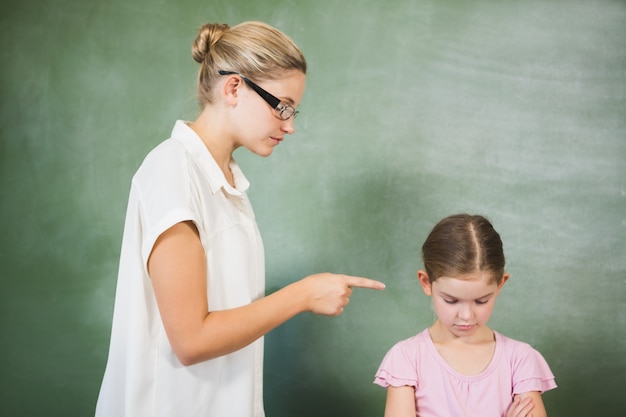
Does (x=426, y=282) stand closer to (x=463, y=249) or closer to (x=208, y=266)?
(x=463, y=249)

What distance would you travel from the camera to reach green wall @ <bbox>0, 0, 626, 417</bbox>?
1.90 metres

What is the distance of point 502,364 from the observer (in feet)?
4.99

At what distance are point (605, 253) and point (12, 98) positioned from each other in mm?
2040

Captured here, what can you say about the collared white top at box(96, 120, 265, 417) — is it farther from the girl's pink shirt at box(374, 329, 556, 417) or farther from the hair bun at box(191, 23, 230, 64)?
the girl's pink shirt at box(374, 329, 556, 417)

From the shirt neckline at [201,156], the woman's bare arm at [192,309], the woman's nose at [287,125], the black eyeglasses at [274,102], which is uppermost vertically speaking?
the black eyeglasses at [274,102]

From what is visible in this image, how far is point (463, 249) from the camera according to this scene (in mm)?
1478

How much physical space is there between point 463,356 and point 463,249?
291 millimetres

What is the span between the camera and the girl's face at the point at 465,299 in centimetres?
145

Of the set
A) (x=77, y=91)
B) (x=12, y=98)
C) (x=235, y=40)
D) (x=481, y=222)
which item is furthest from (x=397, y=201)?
(x=12, y=98)

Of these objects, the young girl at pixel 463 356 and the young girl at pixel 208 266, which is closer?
the young girl at pixel 208 266

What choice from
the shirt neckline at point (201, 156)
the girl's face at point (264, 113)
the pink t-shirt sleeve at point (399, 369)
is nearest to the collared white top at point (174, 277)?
the shirt neckline at point (201, 156)

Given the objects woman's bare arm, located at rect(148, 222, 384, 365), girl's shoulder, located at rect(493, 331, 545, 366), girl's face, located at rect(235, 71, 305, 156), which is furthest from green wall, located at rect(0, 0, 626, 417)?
woman's bare arm, located at rect(148, 222, 384, 365)

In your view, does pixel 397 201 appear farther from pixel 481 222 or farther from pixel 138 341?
pixel 138 341

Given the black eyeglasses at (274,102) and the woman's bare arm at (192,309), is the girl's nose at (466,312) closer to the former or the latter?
the woman's bare arm at (192,309)
